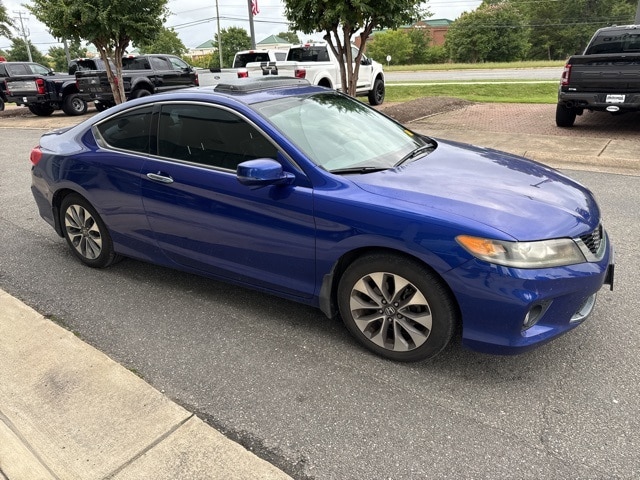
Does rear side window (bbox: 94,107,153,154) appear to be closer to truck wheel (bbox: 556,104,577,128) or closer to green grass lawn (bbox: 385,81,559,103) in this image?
truck wheel (bbox: 556,104,577,128)

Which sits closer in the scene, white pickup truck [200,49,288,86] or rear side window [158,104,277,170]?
rear side window [158,104,277,170]

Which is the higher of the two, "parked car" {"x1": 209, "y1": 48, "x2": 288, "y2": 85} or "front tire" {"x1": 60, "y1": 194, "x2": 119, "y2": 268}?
"parked car" {"x1": 209, "y1": 48, "x2": 288, "y2": 85}

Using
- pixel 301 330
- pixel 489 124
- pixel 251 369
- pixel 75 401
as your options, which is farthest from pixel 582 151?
pixel 75 401

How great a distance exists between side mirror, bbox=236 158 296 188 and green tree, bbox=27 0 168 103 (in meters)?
13.2

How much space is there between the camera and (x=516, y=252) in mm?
2574

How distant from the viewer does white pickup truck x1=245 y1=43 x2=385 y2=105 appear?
1355 centimetres

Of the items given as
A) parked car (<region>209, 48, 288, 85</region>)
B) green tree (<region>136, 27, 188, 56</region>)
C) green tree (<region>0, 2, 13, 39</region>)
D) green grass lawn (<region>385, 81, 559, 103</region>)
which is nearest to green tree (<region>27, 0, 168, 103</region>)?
parked car (<region>209, 48, 288, 85</region>)

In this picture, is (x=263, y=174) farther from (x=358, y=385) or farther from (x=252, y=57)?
(x=252, y=57)

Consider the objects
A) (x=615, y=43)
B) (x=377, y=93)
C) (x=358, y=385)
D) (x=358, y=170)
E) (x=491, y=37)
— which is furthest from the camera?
(x=491, y=37)

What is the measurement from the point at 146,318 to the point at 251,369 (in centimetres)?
108

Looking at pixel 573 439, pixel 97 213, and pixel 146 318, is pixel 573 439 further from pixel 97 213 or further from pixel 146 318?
pixel 97 213

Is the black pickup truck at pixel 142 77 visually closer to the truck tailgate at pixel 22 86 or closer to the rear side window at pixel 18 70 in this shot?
the truck tailgate at pixel 22 86

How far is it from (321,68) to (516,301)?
12.8 meters

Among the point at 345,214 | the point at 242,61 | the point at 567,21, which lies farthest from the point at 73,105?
the point at 567,21
